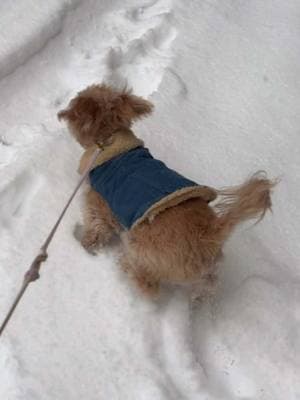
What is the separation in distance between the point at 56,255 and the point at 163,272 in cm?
53

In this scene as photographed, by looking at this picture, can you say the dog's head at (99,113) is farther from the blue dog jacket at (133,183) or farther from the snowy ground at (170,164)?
A: the snowy ground at (170,164)

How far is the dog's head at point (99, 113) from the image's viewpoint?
2088 millimetres

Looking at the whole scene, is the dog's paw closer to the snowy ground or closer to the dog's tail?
the snowy ground

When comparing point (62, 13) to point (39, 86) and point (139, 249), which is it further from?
point (139, 249)

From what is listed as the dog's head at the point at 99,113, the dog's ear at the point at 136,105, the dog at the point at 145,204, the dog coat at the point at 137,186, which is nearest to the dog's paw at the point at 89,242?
the dog at the point at 145,204

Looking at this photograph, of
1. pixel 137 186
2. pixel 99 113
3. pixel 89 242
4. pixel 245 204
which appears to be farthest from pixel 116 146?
pixel 245 204

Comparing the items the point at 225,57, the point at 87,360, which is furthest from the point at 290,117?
the point at 87,360

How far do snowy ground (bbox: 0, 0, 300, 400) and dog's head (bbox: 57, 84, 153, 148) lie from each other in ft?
1.17

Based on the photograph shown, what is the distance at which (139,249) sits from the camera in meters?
1.91

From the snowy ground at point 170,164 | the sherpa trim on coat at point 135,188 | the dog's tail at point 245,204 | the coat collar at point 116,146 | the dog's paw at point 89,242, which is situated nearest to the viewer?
the dog's tail at point 245,204

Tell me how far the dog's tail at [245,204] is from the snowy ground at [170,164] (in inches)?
19.6

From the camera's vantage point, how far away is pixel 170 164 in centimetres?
256

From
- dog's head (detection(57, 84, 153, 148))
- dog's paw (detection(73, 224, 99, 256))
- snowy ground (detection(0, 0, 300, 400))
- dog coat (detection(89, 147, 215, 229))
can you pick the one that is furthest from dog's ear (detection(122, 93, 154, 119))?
dog's paw (detection(73, 224, 99, 256))

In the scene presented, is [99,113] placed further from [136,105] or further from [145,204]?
[145,204]
